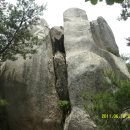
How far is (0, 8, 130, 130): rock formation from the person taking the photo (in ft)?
36.4

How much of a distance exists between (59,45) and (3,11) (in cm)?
318

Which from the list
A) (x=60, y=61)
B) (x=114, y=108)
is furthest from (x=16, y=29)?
(x=114, y=108)

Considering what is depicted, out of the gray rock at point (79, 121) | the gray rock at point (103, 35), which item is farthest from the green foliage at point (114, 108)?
the gray rock at point (103, 35)

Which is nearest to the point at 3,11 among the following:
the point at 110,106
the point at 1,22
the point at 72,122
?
the point at 1,22

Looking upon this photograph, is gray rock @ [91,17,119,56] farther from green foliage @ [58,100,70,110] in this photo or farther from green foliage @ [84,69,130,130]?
green foliage @ [84,69,130,130]

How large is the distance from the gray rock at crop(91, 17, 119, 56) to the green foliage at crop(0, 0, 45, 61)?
359 cm

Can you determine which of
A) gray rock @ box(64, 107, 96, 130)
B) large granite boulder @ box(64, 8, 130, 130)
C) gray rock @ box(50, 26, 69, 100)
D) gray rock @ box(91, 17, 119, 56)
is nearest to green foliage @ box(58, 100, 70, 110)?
gray rock @ box(50, 26, 69, 100)

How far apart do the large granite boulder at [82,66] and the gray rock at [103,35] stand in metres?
0.36

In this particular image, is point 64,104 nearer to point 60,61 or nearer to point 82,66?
point 82,66

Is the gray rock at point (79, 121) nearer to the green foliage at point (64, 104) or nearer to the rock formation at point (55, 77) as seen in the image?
the rock formation at point (55, 77)

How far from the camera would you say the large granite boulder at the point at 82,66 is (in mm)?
10531

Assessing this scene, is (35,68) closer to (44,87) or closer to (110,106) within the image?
(44,87)

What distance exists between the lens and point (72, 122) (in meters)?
10.5

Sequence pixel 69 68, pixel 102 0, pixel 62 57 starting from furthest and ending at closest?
pixel 62 57 → pixel 69 68 → pixel 102 0
